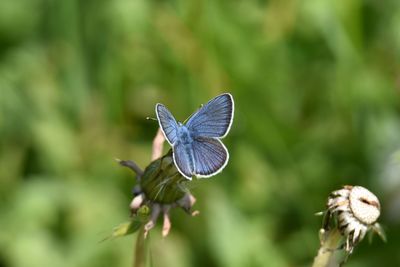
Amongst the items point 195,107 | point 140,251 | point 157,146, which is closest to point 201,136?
point 157,146

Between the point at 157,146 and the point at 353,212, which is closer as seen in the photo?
the point at 353,212

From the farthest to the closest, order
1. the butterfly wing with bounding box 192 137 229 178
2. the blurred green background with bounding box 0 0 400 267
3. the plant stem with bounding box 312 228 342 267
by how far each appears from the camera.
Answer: the blurred green background with bounding box 0 0 400 267 < the plant stem with bounding box 312 228 342 267 < the butterfly wing with bounding box 192 137 229 178

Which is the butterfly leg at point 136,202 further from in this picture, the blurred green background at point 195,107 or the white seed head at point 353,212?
the blurred green background at point 195,107

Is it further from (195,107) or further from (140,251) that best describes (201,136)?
(195,107)

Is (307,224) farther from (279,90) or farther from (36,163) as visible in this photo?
(36,163)

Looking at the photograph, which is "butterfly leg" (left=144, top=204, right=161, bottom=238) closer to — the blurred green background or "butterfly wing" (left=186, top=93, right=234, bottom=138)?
"butterfly wing" (left=186, top=93, right=234, bottom=138)

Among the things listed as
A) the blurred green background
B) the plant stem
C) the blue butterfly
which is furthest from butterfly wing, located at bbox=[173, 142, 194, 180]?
the blurred green background
